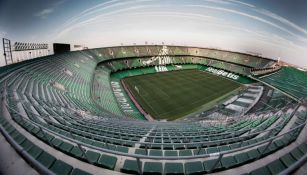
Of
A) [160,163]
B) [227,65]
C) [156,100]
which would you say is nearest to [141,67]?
[156,100]

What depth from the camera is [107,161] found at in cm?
440

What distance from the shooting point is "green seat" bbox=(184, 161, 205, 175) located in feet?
13.4

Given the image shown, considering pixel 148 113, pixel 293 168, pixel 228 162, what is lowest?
pixel 148 113

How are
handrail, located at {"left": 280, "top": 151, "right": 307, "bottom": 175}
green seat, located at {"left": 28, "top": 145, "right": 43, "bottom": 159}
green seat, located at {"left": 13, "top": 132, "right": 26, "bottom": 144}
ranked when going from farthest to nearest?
green seat, located at {"left": 13, "top": 132, "right": 26, "bottom": 144}
green seat, located at {"left": 28, "top": 145, "right": 43, "bottom": 159}
handrail, located at {"left": 280, "top": 151, "right": 307, "bottom": 175}

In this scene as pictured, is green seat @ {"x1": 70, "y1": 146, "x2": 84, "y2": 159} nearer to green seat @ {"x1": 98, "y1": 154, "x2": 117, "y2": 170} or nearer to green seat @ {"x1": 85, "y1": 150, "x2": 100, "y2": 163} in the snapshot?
green seat @ {"x1": 85, "y1": 150, "x2": 100, "y2": 163}

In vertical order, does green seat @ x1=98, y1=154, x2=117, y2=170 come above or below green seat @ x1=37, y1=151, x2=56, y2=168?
below

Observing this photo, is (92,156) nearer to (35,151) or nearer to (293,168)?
(35,151)

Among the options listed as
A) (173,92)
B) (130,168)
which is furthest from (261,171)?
(173,92)

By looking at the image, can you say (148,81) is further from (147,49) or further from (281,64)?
(281,64)

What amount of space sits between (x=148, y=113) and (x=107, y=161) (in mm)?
20943

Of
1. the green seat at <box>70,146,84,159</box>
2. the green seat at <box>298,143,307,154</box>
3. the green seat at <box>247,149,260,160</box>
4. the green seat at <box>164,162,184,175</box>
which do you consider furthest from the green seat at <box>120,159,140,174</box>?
the green seat at <box>298,143,307,154</box>

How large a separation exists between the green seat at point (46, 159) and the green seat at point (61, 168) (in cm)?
14

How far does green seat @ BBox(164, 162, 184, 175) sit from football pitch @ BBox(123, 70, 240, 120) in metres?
19.4

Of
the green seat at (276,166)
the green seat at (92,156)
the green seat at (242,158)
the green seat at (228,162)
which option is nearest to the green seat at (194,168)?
the green seat at (228,162)
